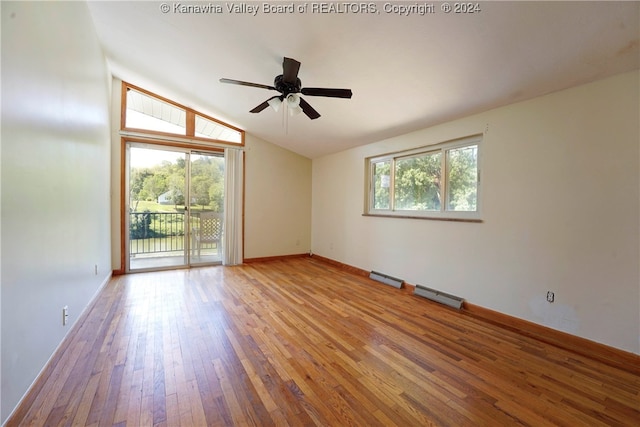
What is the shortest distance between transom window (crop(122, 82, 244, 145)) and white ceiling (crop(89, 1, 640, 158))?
0.65m

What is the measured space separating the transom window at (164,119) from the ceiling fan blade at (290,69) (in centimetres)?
287

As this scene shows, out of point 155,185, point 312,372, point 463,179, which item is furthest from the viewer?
point 155,185

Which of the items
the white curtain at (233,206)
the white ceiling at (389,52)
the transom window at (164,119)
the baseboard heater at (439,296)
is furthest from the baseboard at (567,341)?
the transom window at (164,119)

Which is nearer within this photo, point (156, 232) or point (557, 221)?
point (557, 221)

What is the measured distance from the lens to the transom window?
14.2ft

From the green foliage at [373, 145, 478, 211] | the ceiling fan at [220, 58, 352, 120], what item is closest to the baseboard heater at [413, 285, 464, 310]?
the green foliage at [373, 145, 478, 211]

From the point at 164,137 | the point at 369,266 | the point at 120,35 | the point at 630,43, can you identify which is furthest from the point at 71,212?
the point at 630,43

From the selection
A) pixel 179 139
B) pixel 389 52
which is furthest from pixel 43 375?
pixel 179 139

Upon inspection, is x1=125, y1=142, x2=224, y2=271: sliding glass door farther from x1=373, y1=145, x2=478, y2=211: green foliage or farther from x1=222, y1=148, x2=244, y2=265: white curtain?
x1=373, y1=145, x2=478, y2=211: green foliage

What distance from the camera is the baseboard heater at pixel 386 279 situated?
12.4ft

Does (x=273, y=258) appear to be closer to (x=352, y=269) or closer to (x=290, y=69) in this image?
(x=352, y=269)

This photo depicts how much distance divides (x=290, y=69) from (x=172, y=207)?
Answer: 136 inches

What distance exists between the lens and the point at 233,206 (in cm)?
504

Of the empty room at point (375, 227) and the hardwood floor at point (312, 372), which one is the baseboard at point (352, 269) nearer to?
the empty room at point (375, 227)
